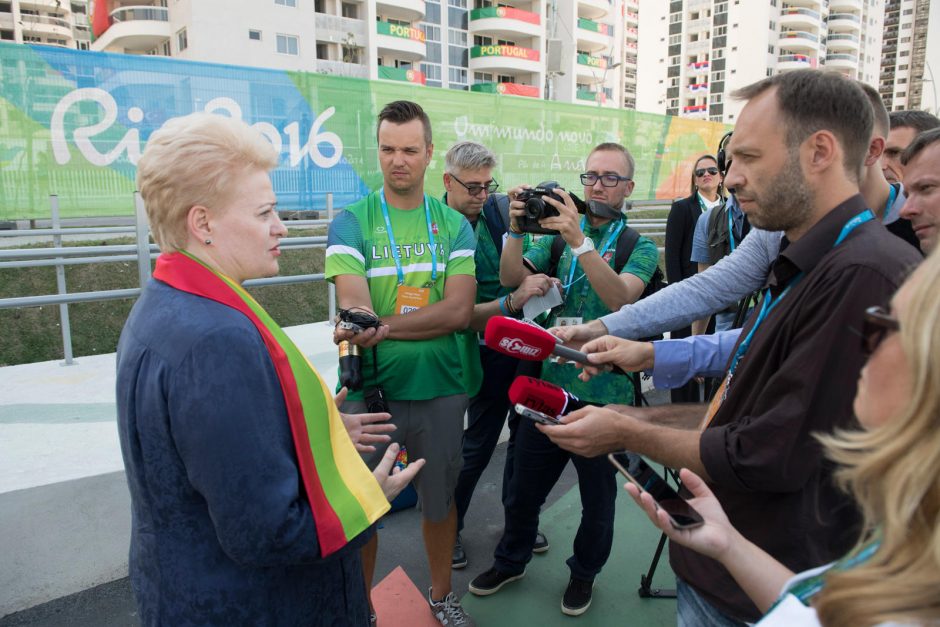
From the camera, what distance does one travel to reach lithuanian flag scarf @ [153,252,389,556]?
54.3 inches

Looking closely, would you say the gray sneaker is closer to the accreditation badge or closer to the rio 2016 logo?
the accreditation badge

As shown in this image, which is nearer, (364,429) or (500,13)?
(364,429)

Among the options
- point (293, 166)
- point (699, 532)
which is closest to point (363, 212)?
point (699, 532)

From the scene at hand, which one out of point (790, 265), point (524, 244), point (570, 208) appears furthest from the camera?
point (524, 244)

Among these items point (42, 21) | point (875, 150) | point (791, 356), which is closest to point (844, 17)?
point (42, 21)

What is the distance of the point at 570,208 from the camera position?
2.67 metres

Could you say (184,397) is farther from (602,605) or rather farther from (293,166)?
(293,166)

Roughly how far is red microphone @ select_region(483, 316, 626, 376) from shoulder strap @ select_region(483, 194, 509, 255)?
1549 mm

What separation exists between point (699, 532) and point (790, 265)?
2.28 feet

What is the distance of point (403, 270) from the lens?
2.73 meters

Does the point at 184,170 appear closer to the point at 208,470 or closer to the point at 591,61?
the point at 208,470

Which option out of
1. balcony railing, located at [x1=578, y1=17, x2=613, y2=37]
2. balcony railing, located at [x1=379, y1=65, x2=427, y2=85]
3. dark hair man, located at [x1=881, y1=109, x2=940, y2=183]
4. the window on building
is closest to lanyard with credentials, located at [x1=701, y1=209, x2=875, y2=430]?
dark hair man, located at [x1=881, y1=109, x2=940, y2=183]

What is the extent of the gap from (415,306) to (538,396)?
1.04 meters

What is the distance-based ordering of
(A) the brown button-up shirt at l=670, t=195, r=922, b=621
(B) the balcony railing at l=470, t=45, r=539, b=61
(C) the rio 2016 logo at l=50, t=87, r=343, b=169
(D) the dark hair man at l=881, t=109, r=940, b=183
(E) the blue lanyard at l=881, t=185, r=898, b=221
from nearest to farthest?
(A) the brown button-up shirt at l=670, t=195, r=922, b=621 < (E) the blue lanyard at l=881, t=185, r=898, b=221 < (D) the dark hair man at l=881, t=109, r=940, b=183 < (C) the rio 2016 logo at l=50, t=87, r=343, b=169 < (B) the balcony railing at l=470, t=45, r=539, b=61
